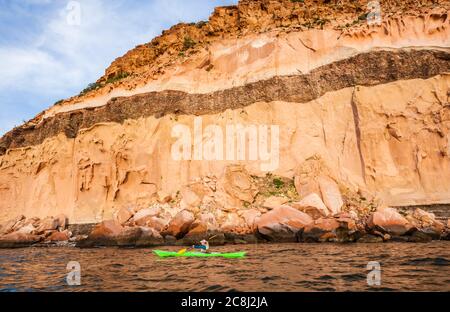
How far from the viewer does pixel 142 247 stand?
16594mm

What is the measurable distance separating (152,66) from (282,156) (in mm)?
14148

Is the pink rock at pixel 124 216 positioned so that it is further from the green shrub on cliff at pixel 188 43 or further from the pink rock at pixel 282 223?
the green shrub on cliff at pixel 188 43

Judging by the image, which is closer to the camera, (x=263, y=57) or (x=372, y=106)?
(x=372, y=106)

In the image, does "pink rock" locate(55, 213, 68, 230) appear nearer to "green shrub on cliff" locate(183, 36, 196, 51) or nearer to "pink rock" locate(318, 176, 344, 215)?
"green shrub on cliff" locate(183, 36, 196, 51)

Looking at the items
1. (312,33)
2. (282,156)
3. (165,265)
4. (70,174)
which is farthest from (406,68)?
(70,174)

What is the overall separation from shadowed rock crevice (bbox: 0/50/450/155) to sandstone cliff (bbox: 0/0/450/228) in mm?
79

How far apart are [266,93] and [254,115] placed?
5.67 feet

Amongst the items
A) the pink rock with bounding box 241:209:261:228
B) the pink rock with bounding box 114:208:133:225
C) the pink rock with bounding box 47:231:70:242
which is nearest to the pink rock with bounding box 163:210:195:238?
the pink rock with bounding box 241:209:261:228

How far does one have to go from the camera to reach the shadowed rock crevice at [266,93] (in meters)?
21.4

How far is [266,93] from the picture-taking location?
24.1 metres

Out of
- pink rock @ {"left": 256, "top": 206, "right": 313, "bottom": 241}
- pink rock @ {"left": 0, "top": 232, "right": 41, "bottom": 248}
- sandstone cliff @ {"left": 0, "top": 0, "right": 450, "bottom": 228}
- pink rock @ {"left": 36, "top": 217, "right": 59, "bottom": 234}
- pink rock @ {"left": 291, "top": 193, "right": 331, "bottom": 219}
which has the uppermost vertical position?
sandstone cliff @ {"left": 0, "top": 0, "right": 450, "bottom": 228}

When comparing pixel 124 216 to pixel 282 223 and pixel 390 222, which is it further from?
pixel 390 222

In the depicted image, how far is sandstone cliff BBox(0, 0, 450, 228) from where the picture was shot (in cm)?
2038

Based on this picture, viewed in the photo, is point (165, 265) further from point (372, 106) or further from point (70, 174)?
point (70, 174)
